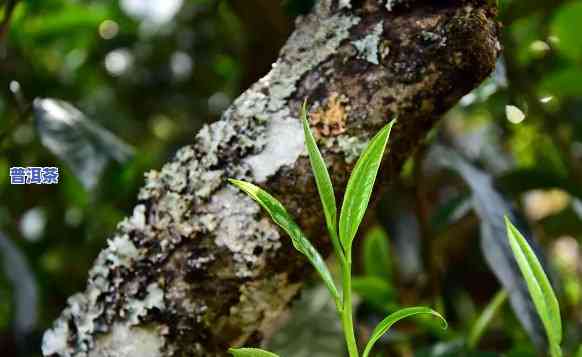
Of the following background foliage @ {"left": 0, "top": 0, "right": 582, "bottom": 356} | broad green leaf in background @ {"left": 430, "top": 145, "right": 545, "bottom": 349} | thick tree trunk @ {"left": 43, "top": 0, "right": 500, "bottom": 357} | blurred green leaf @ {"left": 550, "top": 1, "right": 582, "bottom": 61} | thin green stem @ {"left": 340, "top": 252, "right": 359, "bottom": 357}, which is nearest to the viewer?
thin green stem @ {"left": 340, "top": 252, "right": 359, "bottom": 357}

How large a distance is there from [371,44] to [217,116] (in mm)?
830

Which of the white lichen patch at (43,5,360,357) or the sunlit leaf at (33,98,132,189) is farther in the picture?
the sunlit leaf at (33,98,132,189)

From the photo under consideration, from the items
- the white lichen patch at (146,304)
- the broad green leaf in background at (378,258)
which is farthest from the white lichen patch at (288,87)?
the broad green leaf in background at (378,258)

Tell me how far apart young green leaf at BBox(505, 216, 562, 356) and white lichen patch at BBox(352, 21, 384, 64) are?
0.52 ft

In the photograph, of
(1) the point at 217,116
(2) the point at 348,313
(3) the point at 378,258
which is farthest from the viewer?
(1) the point at 217,116

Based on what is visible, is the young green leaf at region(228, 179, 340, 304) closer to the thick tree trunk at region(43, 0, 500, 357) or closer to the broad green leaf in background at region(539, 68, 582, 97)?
the thick tree trunk at region(43, 0, 500, 357)

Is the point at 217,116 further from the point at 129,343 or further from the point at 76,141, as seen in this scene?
the point at 129,343

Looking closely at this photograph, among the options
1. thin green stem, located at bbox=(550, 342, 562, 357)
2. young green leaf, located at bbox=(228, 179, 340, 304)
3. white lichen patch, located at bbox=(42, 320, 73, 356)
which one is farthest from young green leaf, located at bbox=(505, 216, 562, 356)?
white lichen patch, located at bbox=(42, 320, 73, 356)

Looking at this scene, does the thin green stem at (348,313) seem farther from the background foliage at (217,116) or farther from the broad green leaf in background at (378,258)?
the broad green leaf in background at (378,258)

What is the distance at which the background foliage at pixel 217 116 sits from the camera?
33.5 inches

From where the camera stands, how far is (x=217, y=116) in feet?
4.31

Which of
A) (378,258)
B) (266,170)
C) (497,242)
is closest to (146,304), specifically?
(266,170)

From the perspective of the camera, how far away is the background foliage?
85 cm

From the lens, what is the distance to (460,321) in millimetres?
1133
